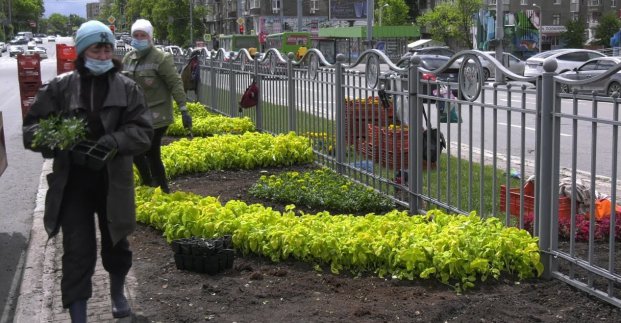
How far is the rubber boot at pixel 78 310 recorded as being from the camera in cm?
441

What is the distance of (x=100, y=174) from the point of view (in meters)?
4.52

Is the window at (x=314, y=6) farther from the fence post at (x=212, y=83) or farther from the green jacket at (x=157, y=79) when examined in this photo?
the green jacket at (x=157, y=79)

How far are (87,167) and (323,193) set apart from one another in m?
3.95

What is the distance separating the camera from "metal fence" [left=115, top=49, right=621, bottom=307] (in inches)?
204

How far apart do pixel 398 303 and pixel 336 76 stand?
4.69 meters

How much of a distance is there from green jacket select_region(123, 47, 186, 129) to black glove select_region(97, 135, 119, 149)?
3.60m

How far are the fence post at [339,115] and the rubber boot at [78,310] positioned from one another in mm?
5209

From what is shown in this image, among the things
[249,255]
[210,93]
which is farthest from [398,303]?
[210,93]

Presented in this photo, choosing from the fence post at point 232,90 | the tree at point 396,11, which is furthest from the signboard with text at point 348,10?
the fence post at point 232,90

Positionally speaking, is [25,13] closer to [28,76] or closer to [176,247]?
[28,76]

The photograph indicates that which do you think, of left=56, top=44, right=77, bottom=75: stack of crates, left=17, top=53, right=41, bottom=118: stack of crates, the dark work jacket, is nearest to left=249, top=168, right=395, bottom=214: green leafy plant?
the dark work jacket

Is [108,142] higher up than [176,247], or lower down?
higher up

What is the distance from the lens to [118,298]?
16.0 feet

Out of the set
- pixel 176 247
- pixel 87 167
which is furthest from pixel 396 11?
pixel 87 167
